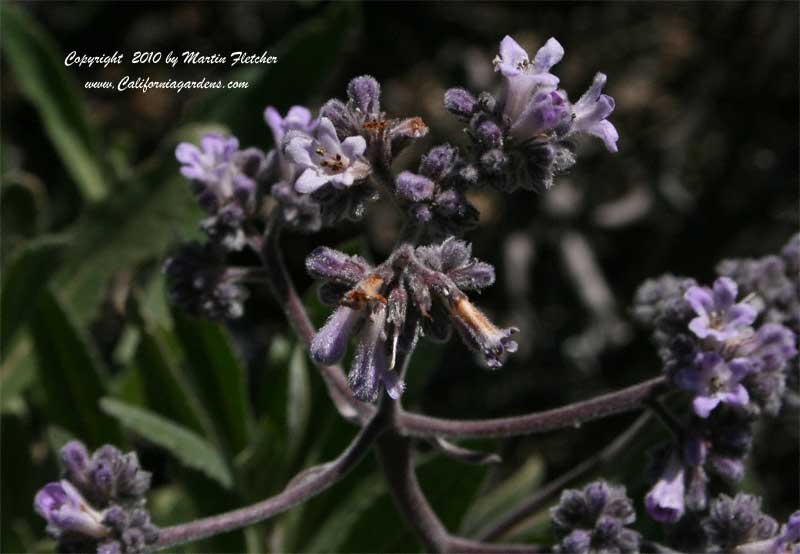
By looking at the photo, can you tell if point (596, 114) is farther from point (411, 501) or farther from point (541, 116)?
point (411, 501)

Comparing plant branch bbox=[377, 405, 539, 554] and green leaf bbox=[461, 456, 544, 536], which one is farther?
green leaf bbox=[461, 456, 544, 536]

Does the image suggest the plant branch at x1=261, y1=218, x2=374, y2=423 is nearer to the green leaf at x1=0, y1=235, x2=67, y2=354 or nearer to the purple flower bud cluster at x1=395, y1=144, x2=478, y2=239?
the purple flower bud cluster at x1=395, y1=144, x2=478, y2=239

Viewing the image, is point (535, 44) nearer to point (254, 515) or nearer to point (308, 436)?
point (308, 436)

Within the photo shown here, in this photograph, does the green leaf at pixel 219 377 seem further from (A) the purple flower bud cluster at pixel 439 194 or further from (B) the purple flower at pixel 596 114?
(B) the purple flower at pixel 596 114

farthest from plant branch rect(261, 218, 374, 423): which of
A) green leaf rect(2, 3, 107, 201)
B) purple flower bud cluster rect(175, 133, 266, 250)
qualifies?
green leaf rect(2, 3, 107, 201)

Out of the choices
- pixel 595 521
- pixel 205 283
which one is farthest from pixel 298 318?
pixel 595 521

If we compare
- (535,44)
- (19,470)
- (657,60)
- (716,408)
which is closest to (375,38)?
(535,44)
